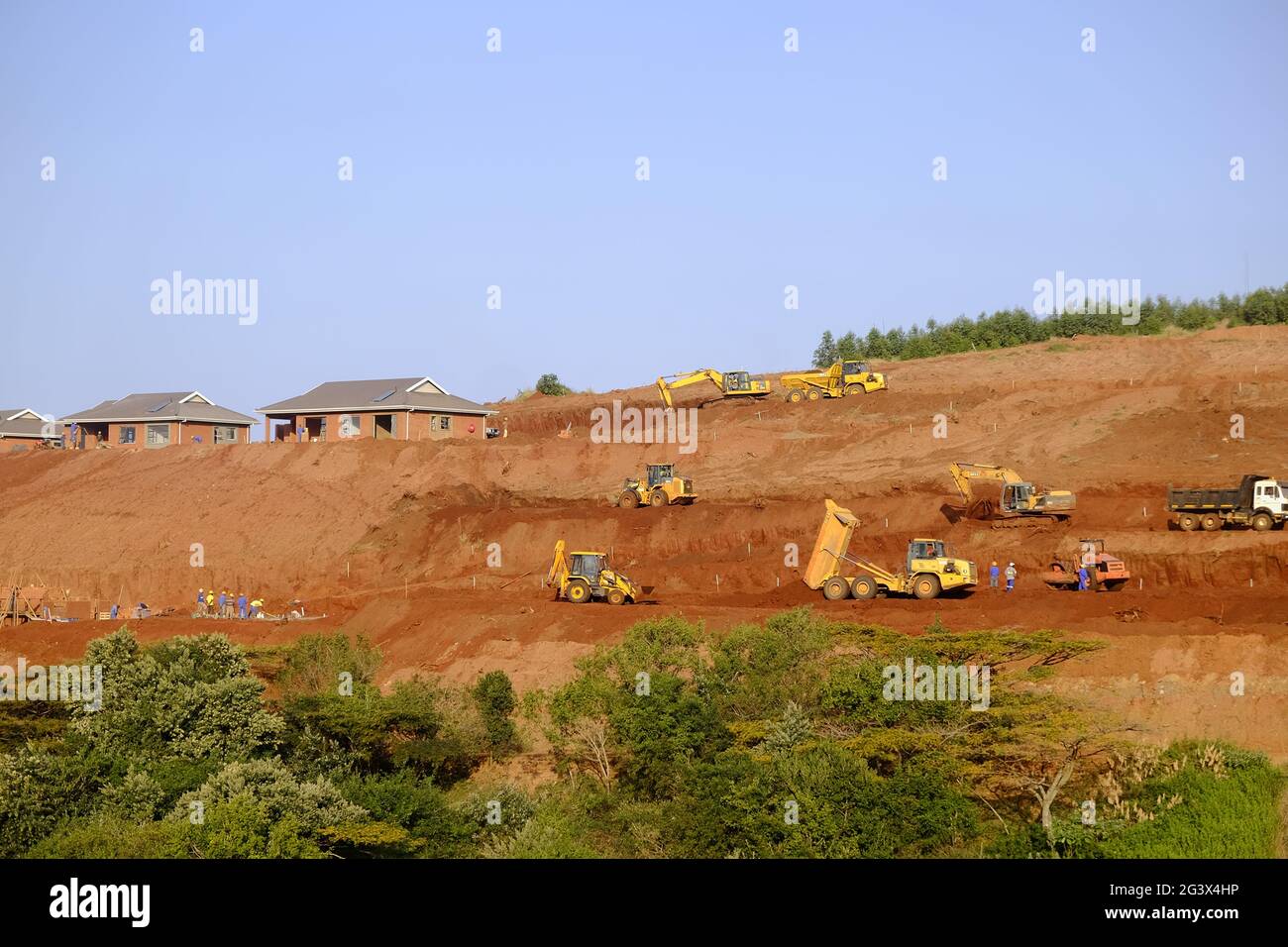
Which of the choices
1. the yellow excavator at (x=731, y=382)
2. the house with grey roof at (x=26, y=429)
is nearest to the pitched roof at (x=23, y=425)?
the house with grey roof at (x=26, y=429)

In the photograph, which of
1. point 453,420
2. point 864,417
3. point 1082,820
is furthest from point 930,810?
point 453,420

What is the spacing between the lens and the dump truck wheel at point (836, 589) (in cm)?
4222

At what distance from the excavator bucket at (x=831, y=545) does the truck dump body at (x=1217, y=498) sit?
11.8 m

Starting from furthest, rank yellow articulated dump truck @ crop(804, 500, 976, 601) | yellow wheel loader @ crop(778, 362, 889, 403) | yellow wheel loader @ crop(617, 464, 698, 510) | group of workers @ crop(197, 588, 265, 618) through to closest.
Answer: yellow wheel loader @ crop(778, 362, 889, 403)
yellow wheel loader @ crop(617, 464, 698, 510)
group of workers @ crop(197, 588, 265, 618)
yellow articulated dump truck @ crop(804, 500, 976, 601)

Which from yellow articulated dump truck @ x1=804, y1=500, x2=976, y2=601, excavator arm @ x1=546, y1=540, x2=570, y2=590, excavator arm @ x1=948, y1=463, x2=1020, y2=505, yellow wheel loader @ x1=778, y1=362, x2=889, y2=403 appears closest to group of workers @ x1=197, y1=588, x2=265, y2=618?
excavator arm @ x1=546, y1=540, x2=570, y2=590

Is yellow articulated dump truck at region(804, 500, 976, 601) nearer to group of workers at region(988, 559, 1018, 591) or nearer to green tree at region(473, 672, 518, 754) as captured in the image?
group of workers at region(988, 559, 1018, 591)

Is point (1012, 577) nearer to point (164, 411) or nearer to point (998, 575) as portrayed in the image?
point (998, 575)

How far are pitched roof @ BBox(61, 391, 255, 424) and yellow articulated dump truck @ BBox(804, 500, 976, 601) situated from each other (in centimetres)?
5003

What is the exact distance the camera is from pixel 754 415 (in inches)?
2854

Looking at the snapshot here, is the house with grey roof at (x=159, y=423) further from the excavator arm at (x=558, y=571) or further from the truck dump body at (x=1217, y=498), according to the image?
the truck dump body at (x=1217, y=498)

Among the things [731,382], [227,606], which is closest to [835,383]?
[731,382]

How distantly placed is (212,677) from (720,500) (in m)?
28.4

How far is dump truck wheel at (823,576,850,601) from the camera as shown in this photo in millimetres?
42219
